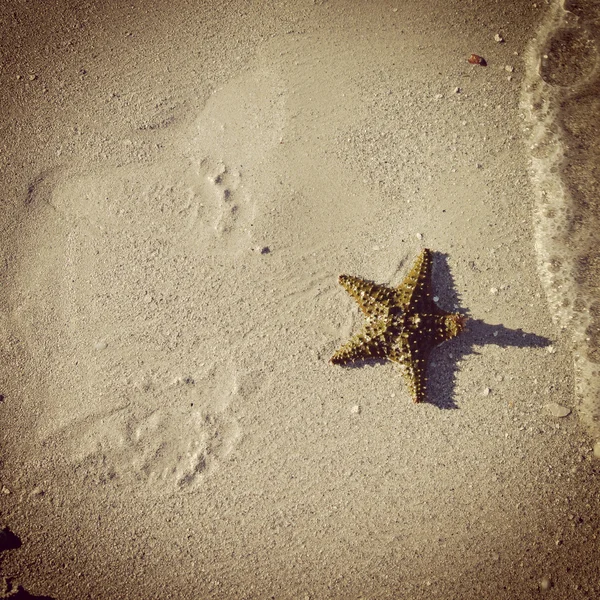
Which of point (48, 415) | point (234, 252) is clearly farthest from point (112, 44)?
point (48, 415)

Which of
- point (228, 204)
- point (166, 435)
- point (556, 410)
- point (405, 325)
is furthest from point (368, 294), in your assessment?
point (166, 435)

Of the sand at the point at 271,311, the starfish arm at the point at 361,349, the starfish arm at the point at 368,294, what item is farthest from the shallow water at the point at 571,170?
the starfish arm at the point at 361,349

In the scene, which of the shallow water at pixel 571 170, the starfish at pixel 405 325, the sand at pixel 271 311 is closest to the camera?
the starfish at pixel 405 325

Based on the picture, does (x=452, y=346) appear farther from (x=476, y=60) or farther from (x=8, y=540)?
(x=8, y=540)

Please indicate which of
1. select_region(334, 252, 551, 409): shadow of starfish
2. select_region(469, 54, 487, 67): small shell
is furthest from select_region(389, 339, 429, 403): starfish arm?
select_region(469, 54, 487, 67): small shell

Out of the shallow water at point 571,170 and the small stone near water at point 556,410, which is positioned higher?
the shallow water at point 571,170

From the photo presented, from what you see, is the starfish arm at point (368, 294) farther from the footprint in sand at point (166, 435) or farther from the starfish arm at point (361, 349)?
the footprint in sand at point (166, 435)
